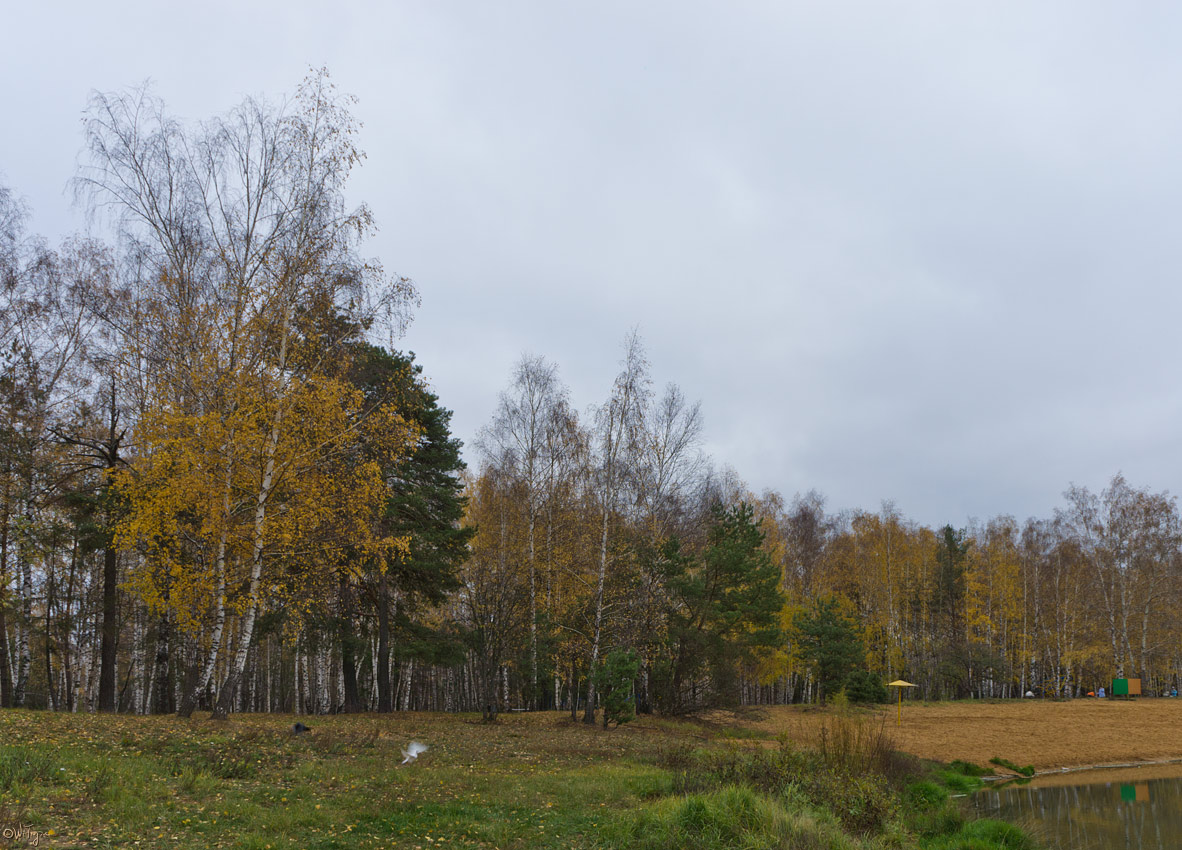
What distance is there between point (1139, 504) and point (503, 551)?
44.7 metres

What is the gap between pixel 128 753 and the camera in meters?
9.21

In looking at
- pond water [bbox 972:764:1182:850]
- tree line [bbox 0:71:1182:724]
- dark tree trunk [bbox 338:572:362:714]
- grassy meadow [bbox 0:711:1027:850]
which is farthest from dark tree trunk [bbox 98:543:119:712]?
pond water [bbox 972:764:1182:850]

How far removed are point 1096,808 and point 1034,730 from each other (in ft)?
43.8

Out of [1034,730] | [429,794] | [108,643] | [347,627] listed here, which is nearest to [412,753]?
[429,794]

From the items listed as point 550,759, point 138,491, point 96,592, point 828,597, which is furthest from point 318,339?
point 828,597

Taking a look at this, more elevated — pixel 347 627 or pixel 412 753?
pixel 347 627

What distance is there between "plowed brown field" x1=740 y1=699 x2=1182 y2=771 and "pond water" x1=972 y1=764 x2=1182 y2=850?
1.76 m

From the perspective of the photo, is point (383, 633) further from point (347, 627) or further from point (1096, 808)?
point (1096, 808)

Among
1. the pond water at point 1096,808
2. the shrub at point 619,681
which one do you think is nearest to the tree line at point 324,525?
the shrub at point 619,681

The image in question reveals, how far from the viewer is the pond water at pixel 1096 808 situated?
1252 cm

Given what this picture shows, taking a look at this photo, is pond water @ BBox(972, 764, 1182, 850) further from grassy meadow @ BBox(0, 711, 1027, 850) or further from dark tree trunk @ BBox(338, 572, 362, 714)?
dark tree trunk @ BBox(338, 572, 362, 714)

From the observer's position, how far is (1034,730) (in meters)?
27.0

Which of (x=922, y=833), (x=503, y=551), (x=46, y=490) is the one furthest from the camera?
(x=503, y=551)

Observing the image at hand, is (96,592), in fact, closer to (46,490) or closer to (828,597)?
(46,490)
